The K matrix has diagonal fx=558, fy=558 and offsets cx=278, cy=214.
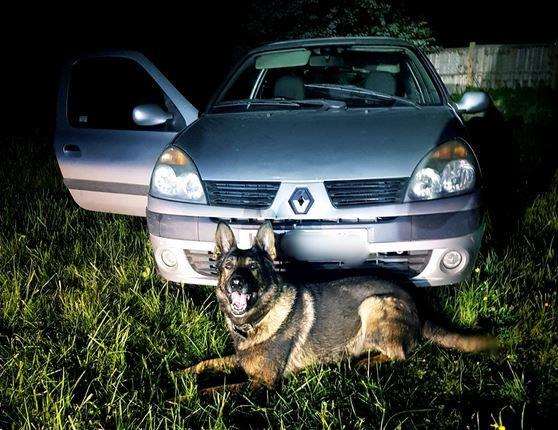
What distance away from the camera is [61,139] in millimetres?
4789

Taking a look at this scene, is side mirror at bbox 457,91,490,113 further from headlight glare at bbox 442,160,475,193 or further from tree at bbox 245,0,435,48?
tree at bbox 245,0,435,48

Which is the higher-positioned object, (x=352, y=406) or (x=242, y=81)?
(x=242, y=81)

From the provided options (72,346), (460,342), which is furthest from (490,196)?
(72,346)

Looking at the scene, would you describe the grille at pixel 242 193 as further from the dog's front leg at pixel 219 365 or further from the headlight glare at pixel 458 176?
the headlight glare at pixel 458 176

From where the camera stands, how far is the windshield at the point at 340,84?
392 cm

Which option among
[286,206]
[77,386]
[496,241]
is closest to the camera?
[77,386]

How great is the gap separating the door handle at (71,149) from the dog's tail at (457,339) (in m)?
3.26

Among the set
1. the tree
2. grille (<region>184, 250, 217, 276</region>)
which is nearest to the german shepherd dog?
grille (<region>184, 250, 217, 276</region>)

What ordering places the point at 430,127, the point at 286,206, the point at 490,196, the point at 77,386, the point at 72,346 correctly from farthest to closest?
the point at 490,196 < the point at 430,127 < the point at 286,206 < the point at 72,346 < the point at 77,386

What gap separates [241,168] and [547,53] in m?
14.5

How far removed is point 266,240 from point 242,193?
1.32ft

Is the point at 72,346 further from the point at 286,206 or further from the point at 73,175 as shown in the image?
the point at 73,175

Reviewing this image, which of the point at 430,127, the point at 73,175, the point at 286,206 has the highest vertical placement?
the point at 430,127

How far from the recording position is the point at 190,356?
2.89 meters
